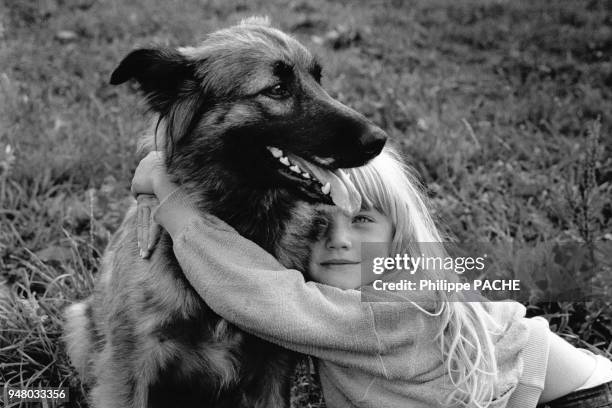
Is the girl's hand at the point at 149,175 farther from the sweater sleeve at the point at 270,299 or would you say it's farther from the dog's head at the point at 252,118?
the sweater sleeve at the point at 270,299

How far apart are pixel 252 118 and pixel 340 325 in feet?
2.92

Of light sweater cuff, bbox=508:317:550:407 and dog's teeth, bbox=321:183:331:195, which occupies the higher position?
dog's teeth, bbox=321:183:331:195

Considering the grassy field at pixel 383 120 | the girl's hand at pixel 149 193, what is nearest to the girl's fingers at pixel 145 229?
the girl's hand at pixel 149 193

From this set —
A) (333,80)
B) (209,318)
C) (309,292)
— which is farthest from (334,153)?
(333,80)

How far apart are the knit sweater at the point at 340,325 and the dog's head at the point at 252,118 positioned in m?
0.24

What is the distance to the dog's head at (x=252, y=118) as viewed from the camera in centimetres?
232

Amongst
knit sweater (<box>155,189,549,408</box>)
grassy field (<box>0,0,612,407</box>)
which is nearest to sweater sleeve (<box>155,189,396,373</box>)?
knit sweater (<box>155,189,549,408</box>)

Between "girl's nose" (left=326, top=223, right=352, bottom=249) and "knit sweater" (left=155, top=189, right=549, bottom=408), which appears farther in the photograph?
"girl's nose" (left=326, top=223, right=352, bottom=249)

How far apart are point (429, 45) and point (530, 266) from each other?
14.2 feet

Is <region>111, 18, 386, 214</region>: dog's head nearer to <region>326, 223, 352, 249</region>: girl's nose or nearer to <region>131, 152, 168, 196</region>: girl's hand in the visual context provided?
<region>131, 152, 168, 196</region>: girl's hand

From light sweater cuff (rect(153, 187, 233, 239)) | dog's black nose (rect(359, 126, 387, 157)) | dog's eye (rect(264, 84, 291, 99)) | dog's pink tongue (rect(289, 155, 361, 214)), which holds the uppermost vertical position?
dog's eye (rect(264, 84, 291, 99))

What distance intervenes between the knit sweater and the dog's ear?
1.36 ft

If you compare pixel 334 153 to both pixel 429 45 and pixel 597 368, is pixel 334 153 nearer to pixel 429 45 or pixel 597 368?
pixel 597 368

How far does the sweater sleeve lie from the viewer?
2203 millimetres
